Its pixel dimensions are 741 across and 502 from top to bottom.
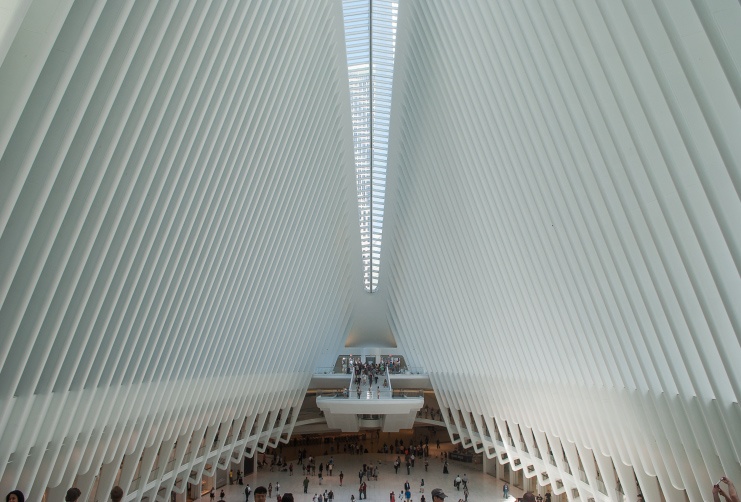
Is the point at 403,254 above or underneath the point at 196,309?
above

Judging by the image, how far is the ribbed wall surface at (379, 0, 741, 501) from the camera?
6.99 m

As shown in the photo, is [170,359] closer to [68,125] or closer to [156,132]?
[156,132]

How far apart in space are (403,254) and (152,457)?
14014mm

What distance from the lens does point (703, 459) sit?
33.2ft

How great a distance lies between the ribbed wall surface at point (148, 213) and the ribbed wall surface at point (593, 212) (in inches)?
166

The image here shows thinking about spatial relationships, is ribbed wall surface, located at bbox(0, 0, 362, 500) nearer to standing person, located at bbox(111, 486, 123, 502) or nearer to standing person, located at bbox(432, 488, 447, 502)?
standing person, located at bbox(111, 486, 123, 502)

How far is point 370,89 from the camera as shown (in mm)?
19125

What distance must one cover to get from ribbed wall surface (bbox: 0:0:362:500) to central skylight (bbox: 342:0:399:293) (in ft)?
2.69

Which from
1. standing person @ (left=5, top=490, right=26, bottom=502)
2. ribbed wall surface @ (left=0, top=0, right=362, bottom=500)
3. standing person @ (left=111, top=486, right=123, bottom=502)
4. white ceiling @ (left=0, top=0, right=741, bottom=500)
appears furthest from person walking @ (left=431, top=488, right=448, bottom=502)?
ribbed wall surface @ (left=0, top=0, right=362, bottom=500)

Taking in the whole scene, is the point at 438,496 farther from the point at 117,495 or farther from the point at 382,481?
the point at 382,481

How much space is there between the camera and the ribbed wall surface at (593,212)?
275 inches

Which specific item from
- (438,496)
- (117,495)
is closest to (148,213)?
(117,495)

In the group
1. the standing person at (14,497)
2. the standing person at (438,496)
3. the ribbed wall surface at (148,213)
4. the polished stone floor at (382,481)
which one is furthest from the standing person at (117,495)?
the polished stone floor at (382,481)

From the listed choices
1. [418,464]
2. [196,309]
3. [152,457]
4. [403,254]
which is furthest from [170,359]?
[418,464]
